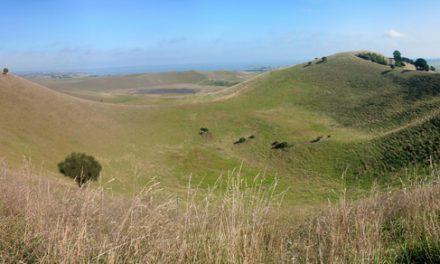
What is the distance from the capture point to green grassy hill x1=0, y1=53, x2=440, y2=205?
3625 cm

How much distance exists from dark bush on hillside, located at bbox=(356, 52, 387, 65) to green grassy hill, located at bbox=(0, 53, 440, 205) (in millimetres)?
17559

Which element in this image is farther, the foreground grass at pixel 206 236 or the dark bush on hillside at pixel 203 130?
the dark bush on hillside at pixel 203 130

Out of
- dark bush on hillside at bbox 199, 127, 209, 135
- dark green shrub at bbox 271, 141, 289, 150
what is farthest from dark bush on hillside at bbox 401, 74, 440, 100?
dark bush on hillside at bbox 199, 127, 209, 135

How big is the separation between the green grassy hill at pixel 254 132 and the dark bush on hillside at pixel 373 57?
1756 cm

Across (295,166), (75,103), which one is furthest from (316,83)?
(75,103)

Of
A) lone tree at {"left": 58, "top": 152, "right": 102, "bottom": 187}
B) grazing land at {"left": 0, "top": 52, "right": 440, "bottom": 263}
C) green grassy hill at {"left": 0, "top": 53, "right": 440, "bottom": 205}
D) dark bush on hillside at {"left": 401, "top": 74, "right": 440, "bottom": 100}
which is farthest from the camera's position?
dark bush on hillside at {"left": 401, "top": 74, "right": 440, "bottom": 100}

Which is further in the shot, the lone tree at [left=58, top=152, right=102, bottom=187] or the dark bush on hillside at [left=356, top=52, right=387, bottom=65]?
the dark bush on hillside at [left=356, top=52, right=387, bottom=65]

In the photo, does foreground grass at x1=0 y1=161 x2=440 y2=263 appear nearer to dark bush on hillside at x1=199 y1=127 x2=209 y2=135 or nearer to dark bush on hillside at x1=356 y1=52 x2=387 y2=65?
dark bush on hillside at x1=199 y1=127 x2=209 y2=135

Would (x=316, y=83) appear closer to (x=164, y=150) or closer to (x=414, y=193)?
(x=164, y=150)

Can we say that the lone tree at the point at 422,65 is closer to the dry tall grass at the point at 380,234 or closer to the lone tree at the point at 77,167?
the lone tree at the point at 77,167

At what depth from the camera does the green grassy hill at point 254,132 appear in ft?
119

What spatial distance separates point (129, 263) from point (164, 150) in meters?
42.4

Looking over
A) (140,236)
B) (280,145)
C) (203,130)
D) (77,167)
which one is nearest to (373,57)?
(280,145)

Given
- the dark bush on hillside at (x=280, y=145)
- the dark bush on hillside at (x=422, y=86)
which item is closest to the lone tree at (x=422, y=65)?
the dark bush on hillside at (x=422, y=86)
